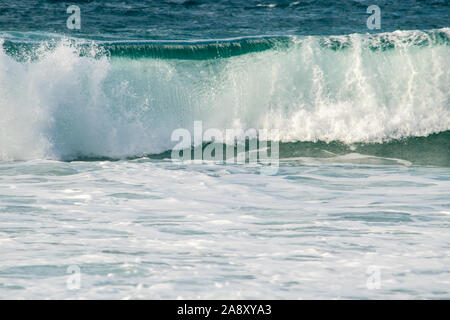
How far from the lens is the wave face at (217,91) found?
945cm

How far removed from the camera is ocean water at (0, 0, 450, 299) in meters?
4.58

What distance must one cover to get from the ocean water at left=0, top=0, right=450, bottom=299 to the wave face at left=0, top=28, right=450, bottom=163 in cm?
2

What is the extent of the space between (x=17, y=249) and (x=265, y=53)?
6.80m

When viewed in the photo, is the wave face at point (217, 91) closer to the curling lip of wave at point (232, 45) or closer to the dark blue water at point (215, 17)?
the curling lip of wave at point (232, 45)

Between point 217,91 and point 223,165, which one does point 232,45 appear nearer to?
point 217,91

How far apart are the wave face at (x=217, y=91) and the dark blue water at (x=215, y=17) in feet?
10.1

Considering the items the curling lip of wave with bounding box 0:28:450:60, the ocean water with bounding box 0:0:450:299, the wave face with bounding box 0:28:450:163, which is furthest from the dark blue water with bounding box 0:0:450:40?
the wave face with bounding box 0:28:450:163

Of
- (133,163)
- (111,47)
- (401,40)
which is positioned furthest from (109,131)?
(401,40)

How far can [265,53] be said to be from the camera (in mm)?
11039

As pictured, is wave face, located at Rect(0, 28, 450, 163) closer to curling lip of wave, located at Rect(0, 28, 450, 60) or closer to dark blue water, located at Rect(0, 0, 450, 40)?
curling lip of wave, located at Rect(0, 28, 450, 60)

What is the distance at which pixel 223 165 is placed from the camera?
8680mm

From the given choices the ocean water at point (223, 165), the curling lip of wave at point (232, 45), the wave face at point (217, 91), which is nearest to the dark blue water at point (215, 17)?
the ocean water at point (223, 165)

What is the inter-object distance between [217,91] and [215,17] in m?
5.86
